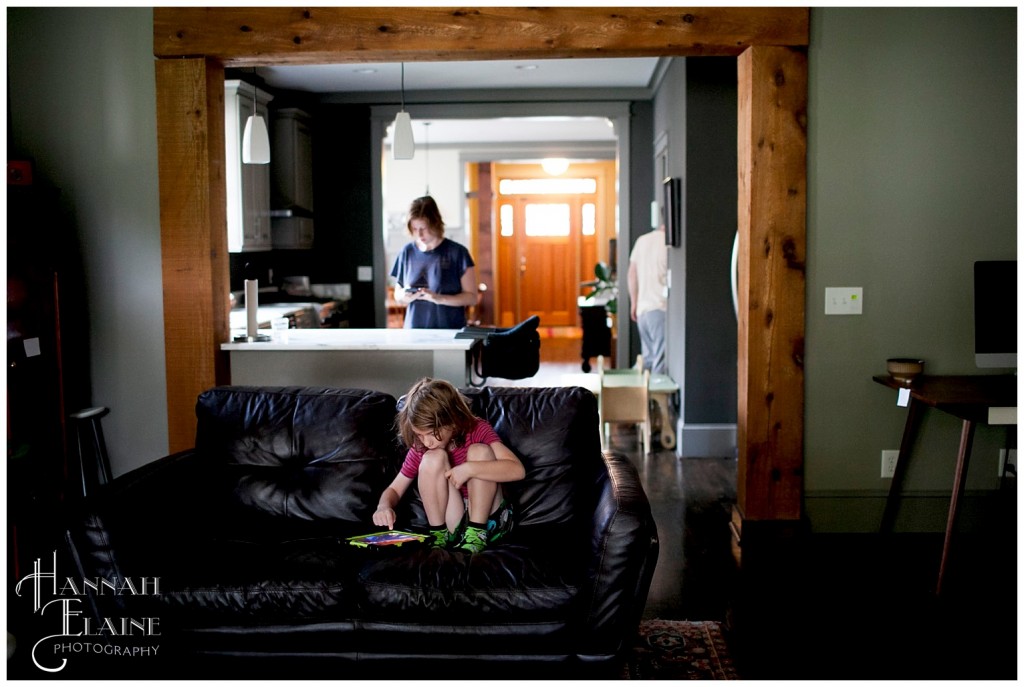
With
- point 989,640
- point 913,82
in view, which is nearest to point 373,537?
point 989,640

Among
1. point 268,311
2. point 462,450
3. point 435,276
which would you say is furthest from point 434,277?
point 462,450

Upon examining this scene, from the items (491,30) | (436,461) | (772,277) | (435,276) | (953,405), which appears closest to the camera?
(436,461)

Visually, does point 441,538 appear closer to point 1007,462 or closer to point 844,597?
point 844,597

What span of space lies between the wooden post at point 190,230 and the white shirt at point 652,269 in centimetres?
340

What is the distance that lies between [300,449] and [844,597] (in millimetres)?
2003

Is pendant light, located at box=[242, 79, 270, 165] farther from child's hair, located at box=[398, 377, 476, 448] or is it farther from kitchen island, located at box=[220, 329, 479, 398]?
child's hair, located at box=[398, 377, 476, 448]

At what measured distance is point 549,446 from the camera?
9.79 feet

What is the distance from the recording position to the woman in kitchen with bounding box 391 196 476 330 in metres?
5.05

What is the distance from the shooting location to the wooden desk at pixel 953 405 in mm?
3252

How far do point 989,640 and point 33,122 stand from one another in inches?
163

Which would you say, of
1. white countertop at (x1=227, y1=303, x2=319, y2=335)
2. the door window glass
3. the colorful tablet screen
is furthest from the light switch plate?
the door window glass

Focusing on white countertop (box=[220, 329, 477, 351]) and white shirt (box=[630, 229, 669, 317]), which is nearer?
white countertop (box=[220, 329, 477, 351])

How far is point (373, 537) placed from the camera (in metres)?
2.77

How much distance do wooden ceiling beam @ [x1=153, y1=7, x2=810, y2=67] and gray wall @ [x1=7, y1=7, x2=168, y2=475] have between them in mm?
401
